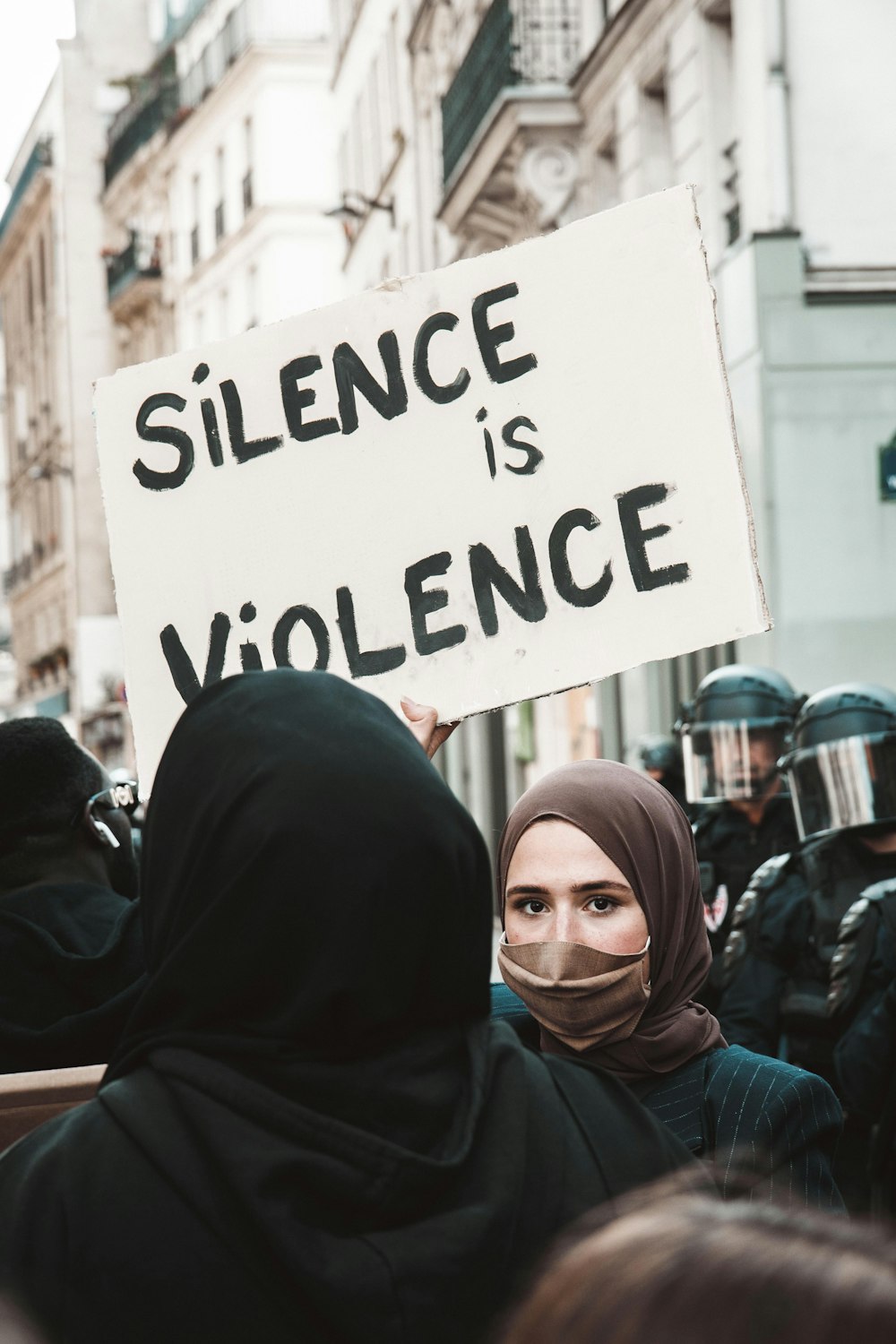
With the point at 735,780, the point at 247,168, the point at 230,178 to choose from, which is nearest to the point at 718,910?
the point at 735,780

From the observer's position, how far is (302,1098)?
1.58 metres

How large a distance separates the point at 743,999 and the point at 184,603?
2.64m

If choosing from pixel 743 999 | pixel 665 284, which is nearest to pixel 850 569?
pixel 743 999

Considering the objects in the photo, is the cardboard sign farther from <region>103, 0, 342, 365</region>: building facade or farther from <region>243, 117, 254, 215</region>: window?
<region>243, 117, 254, 215</region>: window

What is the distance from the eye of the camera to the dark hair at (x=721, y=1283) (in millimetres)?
905

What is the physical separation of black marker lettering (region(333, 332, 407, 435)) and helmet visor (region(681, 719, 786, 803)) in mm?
4139

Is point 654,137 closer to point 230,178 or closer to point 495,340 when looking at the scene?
point 495,340

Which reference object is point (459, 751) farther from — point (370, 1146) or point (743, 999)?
point (370, 1146)

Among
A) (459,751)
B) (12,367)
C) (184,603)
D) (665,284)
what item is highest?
(12,367)

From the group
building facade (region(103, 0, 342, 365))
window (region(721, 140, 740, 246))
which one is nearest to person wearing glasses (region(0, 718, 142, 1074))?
window (region(721, 140, 740, 246))

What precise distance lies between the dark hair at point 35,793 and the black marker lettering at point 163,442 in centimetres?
42

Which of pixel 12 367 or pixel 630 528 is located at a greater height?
pixel 12 367

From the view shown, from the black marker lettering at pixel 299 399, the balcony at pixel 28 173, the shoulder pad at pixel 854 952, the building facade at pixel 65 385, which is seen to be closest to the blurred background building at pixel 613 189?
the building facade at pixel 65 385

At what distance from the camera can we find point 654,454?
283 centimetres
